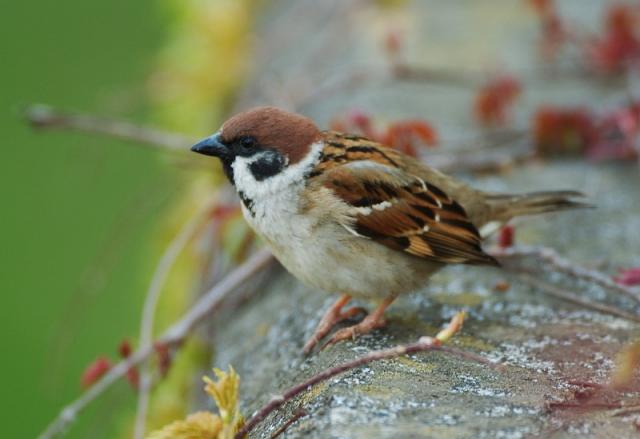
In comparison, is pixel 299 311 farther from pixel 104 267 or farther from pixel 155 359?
pixel 104 267

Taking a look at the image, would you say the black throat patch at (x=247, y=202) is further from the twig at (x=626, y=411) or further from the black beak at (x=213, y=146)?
the twig at (x=626, y=411)

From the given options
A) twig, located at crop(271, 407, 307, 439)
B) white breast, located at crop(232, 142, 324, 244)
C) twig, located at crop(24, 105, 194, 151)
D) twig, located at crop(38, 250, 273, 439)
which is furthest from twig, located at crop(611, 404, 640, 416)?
twig, located at crop(24, 105, 194, 151)

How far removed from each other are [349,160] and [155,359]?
1.01m

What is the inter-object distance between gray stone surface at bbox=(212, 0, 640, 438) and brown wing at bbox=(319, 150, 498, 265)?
15 cm

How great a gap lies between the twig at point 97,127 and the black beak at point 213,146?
93cm

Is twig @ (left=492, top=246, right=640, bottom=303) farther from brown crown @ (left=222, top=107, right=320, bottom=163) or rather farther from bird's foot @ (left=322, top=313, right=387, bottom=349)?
brown crown @ (left=222, top=107, right=320, bottom=163)

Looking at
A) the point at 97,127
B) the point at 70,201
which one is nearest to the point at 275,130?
the point at 97,127

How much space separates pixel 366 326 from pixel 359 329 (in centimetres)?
4

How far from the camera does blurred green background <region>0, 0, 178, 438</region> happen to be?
15.3ft

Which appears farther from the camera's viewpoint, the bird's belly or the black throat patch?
the black throat patch

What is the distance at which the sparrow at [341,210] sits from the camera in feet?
9.30

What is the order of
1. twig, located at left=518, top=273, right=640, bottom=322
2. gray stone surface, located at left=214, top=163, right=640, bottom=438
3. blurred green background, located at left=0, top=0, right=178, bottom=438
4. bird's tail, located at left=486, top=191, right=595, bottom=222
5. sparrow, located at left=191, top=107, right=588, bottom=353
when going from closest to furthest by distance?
gray stone surface, located at left=214, top=163, right=640, bottom=438 < twig, located at left=518, top=273, right=640, bottom=322 < sparrow, located at left=191, top=107, right=588, bottom=353 < bird's tail, located at left=486, top=191, right=595, bottom=222 < blurred green background, located at left=0, top=0, right=178, bottom=438

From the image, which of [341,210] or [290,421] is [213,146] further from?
[290,421]

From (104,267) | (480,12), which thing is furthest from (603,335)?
(480,12)
